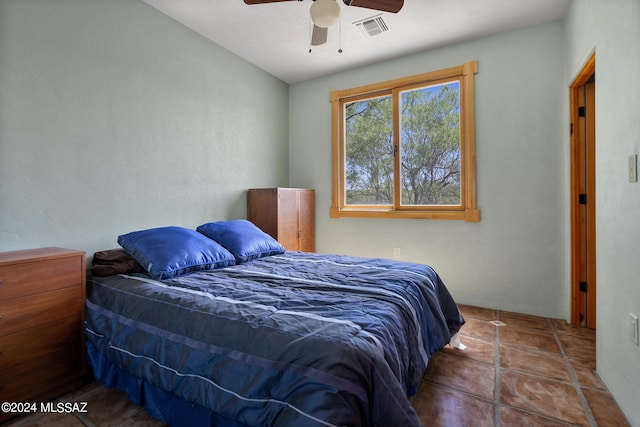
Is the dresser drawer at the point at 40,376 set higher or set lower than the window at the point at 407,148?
lower

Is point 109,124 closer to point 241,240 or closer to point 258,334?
point 241,240

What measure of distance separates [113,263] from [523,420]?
8.50 ft

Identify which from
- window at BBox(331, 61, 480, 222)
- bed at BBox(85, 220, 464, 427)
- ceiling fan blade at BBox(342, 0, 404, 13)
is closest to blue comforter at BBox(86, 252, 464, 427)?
bed at BBox(85, 220, 464, 427)

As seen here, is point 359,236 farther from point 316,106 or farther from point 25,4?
point 25,4

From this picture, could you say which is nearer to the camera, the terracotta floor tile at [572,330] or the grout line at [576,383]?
the grout line at [576,383]

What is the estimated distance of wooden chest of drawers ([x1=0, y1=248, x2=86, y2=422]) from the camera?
158cm

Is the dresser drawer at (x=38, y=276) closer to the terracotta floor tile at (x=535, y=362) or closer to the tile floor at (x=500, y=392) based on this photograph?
the tile floor at (x=500, y=392)

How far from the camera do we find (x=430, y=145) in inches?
139

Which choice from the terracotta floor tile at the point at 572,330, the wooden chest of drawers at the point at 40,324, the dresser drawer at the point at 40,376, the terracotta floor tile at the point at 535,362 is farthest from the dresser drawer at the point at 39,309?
the terracotta floor tile at the point at 572,330

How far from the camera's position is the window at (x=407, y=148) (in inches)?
131

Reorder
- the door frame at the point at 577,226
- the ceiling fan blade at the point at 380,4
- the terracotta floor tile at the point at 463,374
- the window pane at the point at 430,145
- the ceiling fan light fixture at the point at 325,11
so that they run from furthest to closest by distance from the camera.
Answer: the window pane at the point at 430,145 < the door frame at the point at 577,226 < the ceiling fan blade at the point at 380,4 < the ceiling fan light fixture at the point at 325,11 < the terracotta floor tile at the point at 463,374

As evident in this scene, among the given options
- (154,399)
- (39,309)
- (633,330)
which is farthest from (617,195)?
(39,309)

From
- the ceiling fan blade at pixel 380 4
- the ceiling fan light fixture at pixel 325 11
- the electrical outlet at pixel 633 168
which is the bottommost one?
the electrical outlet at pixel 633 168

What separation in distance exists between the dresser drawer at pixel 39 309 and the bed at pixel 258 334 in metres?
0.09
